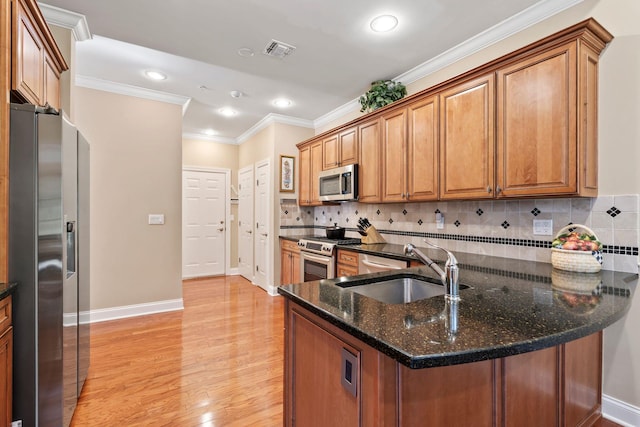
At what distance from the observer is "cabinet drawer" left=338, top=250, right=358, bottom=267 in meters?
3.19

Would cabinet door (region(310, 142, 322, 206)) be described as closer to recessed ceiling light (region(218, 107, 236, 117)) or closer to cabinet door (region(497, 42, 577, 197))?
recessed ceiling light (region(218, 107, 236, 117))

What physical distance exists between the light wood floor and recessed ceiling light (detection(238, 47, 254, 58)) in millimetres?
2699

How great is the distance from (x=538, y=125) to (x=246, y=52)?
2406 mm

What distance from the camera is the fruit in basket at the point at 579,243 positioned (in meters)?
1.69

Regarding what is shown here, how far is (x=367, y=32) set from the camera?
249 cm

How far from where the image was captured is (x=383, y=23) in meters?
2.38

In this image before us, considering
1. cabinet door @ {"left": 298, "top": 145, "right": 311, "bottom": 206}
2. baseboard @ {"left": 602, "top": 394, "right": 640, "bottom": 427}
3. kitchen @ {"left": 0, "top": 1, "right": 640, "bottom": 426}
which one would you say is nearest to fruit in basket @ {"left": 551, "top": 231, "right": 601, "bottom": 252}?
kitchen @ {"left": 0, "top": 1, "right": 640, "bottom": 426}

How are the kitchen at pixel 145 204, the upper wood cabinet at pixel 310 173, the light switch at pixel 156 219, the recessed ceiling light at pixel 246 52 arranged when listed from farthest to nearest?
Answer: the upper wood cabinet at pixel 310 173 < the light switch at pixel 156 219 < the kitchen at pixel 145 204 < the recessed ceiling light at pixel 246 52

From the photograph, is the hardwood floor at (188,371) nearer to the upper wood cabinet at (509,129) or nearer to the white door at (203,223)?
the upper wood cabinet at (509,129)

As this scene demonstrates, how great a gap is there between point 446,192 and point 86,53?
3.51 metres

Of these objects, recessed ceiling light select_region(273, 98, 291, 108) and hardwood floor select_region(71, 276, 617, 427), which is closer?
hardwood floor select_region(71, 276, 617, 427)

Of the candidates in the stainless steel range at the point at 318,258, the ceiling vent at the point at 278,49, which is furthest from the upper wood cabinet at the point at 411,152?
the ceiling vent at the point at 278,49

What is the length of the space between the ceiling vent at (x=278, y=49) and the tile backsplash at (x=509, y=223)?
194 cm

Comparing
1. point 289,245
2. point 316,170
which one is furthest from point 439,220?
point 289,245
